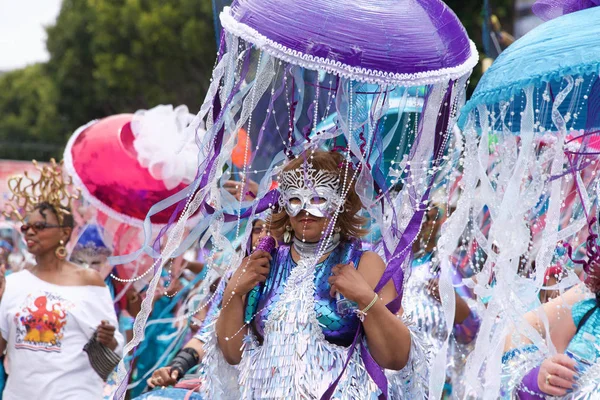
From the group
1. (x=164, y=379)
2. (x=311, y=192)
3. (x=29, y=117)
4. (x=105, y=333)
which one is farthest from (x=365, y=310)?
(x=29, y=117)

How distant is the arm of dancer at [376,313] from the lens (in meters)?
3.37

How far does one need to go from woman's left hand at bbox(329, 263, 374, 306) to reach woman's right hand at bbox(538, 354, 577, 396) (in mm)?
759

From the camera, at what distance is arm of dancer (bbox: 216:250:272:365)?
3.60 meters

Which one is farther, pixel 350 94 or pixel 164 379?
pixel 164 379

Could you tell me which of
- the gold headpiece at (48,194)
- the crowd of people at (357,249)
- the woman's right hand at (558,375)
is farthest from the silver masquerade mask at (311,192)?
the gold headpiece at (48,194)

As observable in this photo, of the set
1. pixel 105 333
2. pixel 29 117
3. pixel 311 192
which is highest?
pixel 311 192

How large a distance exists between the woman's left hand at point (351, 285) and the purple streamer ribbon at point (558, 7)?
51.1 inches

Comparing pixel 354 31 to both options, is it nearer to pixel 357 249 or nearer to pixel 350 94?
pixel 350 94

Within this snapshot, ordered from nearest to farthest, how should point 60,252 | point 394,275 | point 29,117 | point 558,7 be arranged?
1. point 394,275
2. point 558,7
3. point 60,252
4. point 29,117

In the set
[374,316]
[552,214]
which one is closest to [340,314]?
[374,316]

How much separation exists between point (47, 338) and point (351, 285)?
7.78 feet

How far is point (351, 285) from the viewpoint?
11.1 ft

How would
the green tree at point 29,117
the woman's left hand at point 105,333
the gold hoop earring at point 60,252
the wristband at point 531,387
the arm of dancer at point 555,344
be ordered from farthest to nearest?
the green tree at point 29,117 < the gold hoop earring at point 60,252 < the woman's left hand at point 105,333 < the wristband at point 531,387 < the arm of dancer at point 555,344

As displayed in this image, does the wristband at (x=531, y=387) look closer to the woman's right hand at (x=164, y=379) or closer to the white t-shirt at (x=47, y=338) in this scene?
the woman's right hand at (x=164, y=379)
